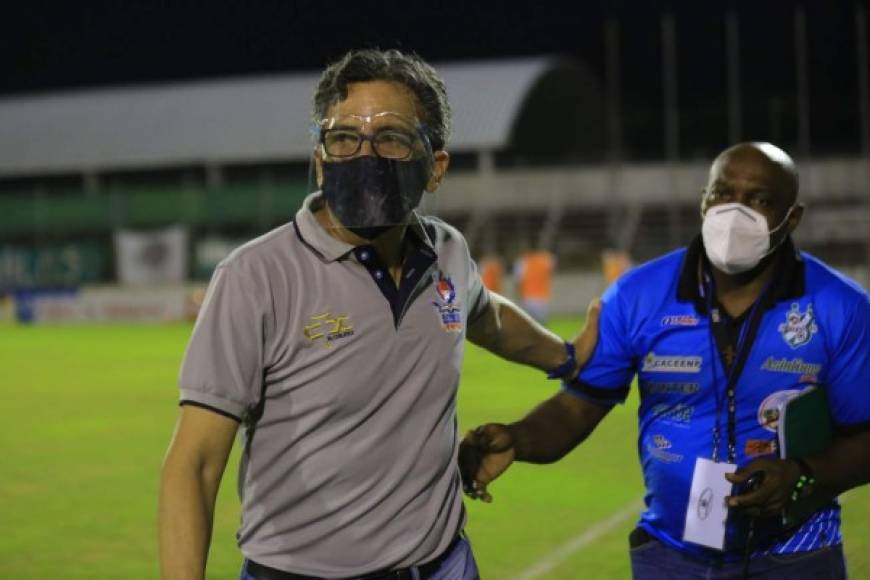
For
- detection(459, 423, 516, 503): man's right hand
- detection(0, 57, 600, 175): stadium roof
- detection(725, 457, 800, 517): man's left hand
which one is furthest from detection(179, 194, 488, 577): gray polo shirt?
detection(0, 57, 600, 175): stadium roof

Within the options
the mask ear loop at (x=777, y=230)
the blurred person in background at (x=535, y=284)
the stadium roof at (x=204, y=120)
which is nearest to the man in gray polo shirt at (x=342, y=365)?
the mask ear loop at (x=777, y=230)

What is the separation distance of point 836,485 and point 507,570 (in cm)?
404

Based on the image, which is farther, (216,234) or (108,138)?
(108,138)

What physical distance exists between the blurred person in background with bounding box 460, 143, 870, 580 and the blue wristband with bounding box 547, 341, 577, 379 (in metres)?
0.15

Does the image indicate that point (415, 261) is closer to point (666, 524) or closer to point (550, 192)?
point (666, 524)

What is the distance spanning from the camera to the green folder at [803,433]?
3943mm

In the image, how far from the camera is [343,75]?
3.32 m

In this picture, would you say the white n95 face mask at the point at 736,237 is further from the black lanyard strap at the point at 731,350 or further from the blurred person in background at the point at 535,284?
the blurred person in background at the point at 535,284

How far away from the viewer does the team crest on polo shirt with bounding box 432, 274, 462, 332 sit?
3432 millimetres

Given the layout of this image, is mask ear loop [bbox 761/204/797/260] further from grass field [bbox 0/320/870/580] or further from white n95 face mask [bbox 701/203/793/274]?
grass field [bbox 0/320/870/580]

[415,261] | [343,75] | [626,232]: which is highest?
[343,75]

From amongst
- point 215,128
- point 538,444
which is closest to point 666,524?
point 538,444

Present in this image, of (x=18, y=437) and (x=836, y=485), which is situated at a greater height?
(x=836, y=485)

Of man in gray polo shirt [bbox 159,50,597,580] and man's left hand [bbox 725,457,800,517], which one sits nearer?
man in gray polo shirt [bbox 159,50,597,580]
